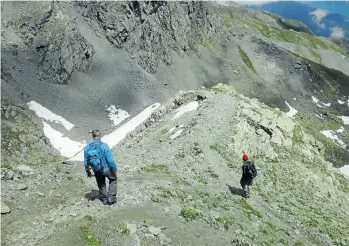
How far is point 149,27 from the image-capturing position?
130m

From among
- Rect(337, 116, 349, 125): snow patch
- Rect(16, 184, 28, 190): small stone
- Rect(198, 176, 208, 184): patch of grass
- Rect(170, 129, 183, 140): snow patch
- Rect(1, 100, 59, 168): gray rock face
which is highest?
Rect(337, 116, 349, 125): snow patch

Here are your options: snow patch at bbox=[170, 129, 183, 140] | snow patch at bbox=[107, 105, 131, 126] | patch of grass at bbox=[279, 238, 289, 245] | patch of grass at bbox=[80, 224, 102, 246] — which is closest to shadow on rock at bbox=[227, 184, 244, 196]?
patch of grass at bbox=[279, 238, 289, 245]

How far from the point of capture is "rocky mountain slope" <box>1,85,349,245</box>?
18.0 metres

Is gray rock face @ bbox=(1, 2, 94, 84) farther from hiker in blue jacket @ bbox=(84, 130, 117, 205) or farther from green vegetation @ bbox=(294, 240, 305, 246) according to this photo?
green vegetation @ bbox=(294, 240, 305, 246)

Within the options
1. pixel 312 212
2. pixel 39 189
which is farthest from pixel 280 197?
pixel 39 189

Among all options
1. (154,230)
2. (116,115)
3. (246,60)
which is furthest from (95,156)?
(246,60)

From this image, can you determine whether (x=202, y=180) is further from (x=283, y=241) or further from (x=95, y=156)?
(x=95, y=156)

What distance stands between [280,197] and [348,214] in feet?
26.1

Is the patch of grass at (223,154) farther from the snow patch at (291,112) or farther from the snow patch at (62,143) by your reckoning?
the snow patch at (291,112)

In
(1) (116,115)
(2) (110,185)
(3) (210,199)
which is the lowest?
(1) (116,115)

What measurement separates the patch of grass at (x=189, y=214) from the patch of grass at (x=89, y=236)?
4960 millimetres

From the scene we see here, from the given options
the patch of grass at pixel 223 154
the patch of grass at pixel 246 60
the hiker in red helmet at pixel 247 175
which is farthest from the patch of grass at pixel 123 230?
the patch of grass at pixel 246 60

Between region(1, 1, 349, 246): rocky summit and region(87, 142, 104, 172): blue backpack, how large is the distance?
222 cm

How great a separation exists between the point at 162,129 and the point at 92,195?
23.0 meters
